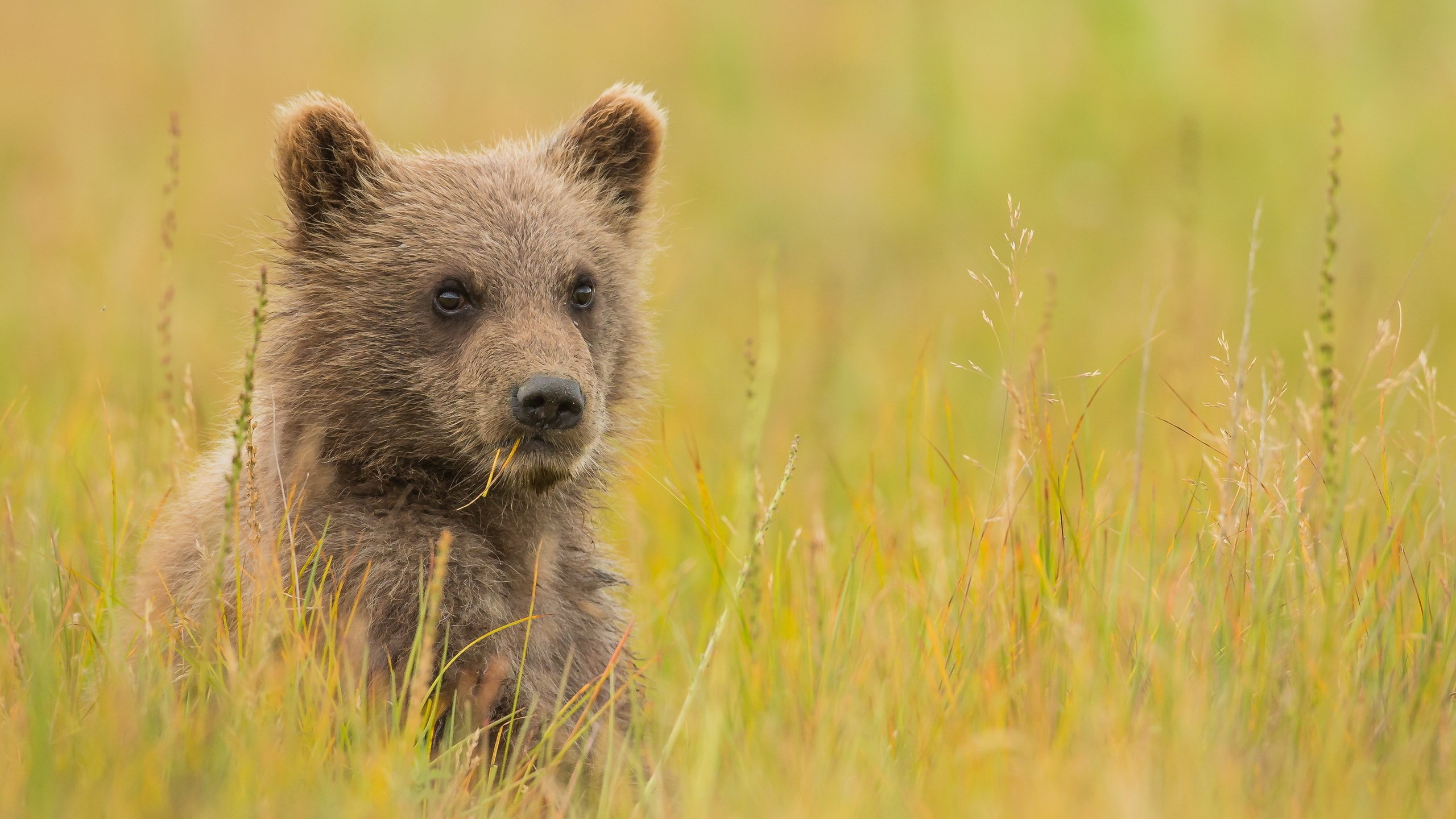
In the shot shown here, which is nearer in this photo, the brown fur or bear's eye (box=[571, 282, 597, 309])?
the brown fur

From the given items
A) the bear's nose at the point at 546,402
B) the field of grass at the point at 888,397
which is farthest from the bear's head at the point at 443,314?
the field of grass at the point at 888,397

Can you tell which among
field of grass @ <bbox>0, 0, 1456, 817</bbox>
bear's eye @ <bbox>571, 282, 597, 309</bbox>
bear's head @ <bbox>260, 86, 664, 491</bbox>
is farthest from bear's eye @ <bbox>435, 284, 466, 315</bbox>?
field of grass @ <bbox>0, 0, 1456, 817</bbox>

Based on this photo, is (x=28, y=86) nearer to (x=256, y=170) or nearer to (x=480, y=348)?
(x=256, y=170)

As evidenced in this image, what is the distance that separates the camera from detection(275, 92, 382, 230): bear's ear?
180 inches

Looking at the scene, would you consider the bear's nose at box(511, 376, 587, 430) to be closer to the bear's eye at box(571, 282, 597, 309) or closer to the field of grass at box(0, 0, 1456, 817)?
the field of grass at box(0, 0, 1456, 817)

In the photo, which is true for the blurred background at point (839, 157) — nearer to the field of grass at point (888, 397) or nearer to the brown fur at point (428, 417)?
the field of grass at point (888, 397)

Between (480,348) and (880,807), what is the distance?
1999 mm

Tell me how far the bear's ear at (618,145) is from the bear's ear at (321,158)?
0.87 meters

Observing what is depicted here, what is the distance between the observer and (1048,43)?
37.6 feet

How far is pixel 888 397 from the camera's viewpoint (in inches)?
306

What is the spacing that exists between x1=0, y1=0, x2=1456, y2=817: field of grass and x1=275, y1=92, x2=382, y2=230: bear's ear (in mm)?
463

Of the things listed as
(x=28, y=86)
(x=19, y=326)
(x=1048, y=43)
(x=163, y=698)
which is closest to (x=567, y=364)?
(x=163, y=698)

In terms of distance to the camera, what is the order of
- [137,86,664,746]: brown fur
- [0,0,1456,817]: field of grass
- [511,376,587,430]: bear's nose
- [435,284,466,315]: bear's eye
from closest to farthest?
[0,0,1456,817]: field of grass < [137,86,664,746]: brown fur < [511,376,587,430]: bear's nose < [435,284,466,315]: bear's eye

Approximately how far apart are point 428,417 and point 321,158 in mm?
1024
